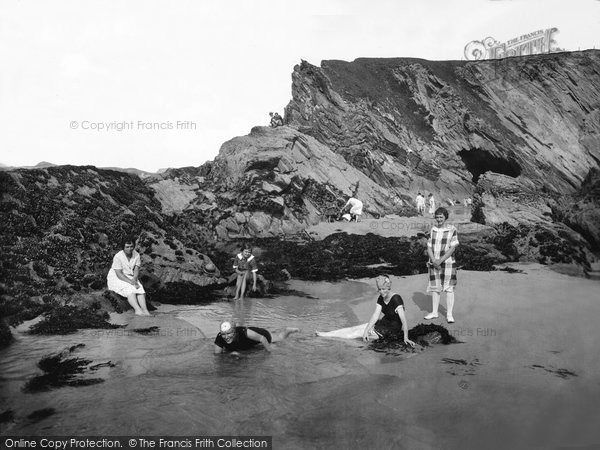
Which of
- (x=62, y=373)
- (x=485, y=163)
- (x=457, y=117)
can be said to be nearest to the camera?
(x=62, y=373)

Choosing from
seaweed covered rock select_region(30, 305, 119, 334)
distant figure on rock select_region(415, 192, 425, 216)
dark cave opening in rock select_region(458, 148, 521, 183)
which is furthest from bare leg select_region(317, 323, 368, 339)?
dark cave opening in rock select_region(458, 148, 521, 183)

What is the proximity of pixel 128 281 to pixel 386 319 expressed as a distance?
5957 mm

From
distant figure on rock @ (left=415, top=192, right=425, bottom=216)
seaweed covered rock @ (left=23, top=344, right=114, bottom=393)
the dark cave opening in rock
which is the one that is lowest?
seaweed covered rock @ (left=23, top=344, right=114, bottom=393)

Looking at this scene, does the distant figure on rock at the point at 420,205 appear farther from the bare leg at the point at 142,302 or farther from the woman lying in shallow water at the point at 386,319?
the bare leg at the point at 142,302

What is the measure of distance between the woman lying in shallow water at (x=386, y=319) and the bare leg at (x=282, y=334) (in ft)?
4.09

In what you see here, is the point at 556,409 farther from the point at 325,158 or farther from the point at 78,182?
the point at 325,158

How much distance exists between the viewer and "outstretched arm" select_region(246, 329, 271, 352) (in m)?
7.91

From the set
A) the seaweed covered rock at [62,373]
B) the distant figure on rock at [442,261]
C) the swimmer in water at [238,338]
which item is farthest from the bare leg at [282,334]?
the seaweed covered rock at [62,373]

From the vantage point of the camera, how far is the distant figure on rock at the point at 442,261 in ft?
28.3

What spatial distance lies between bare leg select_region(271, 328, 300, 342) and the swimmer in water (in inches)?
19.9

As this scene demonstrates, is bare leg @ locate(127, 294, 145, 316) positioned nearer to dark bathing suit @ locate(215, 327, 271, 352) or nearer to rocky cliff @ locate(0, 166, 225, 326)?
rocky cliff @ locate(0, 166, 225, 326)

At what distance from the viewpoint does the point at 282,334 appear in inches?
348

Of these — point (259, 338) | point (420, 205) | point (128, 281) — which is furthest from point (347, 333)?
point (420, 205)

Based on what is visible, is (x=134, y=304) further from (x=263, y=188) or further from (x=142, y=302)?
(x=263, y=188)
